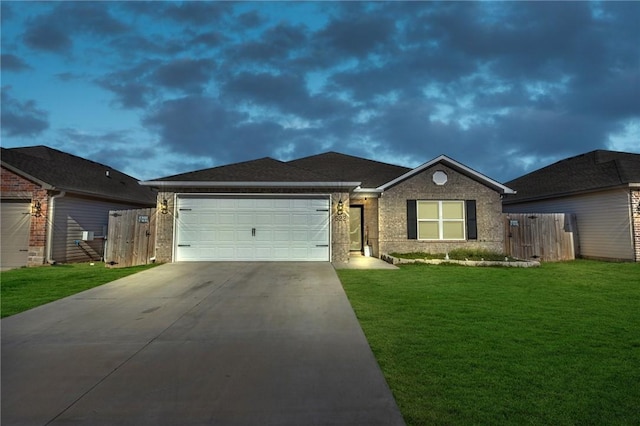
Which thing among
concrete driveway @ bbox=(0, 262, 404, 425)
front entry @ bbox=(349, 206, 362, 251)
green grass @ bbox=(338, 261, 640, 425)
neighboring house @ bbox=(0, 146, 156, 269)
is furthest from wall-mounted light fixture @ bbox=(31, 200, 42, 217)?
front entry @ bbox=(349, 206, 362, 251)

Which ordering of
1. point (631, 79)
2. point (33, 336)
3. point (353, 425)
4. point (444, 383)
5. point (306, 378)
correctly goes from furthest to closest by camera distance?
point (631, 79) < point (33, 336) < point (306, 378) < point (444, 383) < point (353, 425)

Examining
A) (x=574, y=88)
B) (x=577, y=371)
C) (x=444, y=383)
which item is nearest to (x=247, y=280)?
(x=444, y=383)

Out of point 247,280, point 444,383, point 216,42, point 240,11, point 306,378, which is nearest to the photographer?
point 444,383

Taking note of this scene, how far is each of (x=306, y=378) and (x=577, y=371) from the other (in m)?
2.63

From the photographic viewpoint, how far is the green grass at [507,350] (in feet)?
8.00

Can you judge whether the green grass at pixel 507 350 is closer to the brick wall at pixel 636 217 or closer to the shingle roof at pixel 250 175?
the shingle roof at pixel 250 175

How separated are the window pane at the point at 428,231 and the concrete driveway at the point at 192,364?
8.14 meters

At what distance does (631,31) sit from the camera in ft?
70.7

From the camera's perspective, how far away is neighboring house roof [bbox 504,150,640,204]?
13.3 metres

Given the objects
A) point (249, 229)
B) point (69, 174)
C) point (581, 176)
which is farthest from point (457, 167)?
point (69, 174)

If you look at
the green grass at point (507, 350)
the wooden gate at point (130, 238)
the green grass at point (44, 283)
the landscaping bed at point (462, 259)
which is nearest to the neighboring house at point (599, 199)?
the landscaping bed at point (462, 259)

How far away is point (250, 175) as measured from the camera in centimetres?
1216

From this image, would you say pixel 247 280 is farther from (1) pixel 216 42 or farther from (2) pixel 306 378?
(1) pixel 216 42

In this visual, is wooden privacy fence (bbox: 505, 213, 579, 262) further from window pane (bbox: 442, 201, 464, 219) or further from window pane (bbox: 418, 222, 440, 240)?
window pane (bbox: 418, 222, 440, 240)
